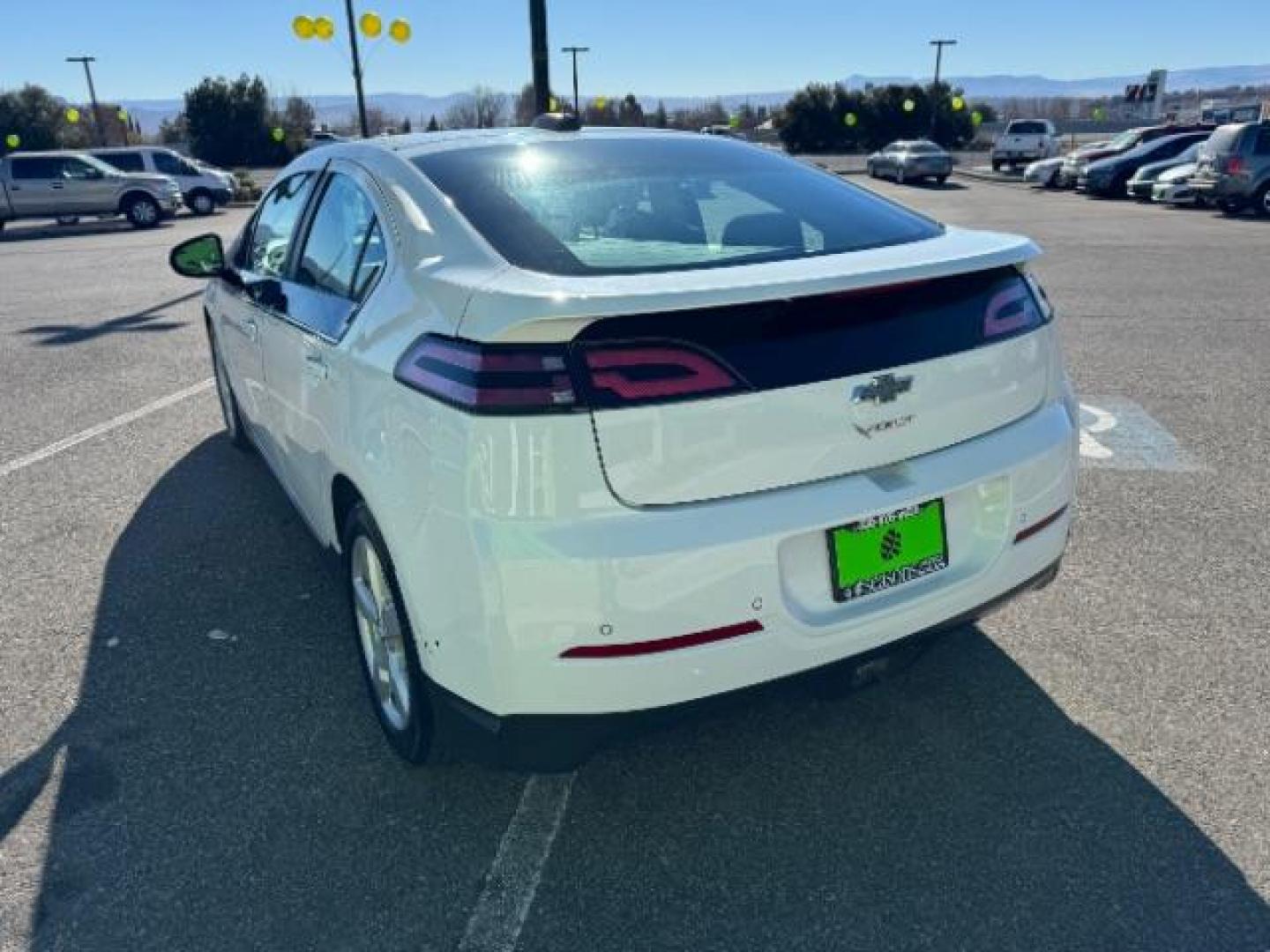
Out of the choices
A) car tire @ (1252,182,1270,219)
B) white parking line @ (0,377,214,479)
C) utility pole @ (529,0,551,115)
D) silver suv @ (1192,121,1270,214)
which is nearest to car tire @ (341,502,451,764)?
white parking line @ (0,377,214,479)

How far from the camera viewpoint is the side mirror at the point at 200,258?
438 centimetres

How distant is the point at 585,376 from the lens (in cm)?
196

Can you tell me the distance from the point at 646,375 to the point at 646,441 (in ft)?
0.45

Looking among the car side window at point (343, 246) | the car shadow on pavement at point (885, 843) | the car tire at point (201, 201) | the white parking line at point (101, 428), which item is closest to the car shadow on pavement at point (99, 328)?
the white parking line at point (101, 428)

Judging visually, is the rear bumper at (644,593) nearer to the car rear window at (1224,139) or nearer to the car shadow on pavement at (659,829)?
the car shadow on pavement at (659,829)

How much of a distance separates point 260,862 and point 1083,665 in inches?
98.6

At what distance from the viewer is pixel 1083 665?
3.13 metres

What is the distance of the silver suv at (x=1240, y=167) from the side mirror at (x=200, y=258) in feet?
64.7

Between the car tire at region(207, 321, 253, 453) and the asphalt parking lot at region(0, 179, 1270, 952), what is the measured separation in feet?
2.52

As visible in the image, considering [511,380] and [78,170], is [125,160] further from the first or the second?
[511,380]

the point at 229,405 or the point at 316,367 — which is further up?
the point at 316,367

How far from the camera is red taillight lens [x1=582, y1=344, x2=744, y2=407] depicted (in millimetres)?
1966

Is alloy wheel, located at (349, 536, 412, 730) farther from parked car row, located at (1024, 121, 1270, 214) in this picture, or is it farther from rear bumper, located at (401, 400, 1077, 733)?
parked car row, located at (1024, 121, 1270, 214)

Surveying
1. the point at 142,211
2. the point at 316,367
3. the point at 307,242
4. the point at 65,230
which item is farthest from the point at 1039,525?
the point at 65,230
